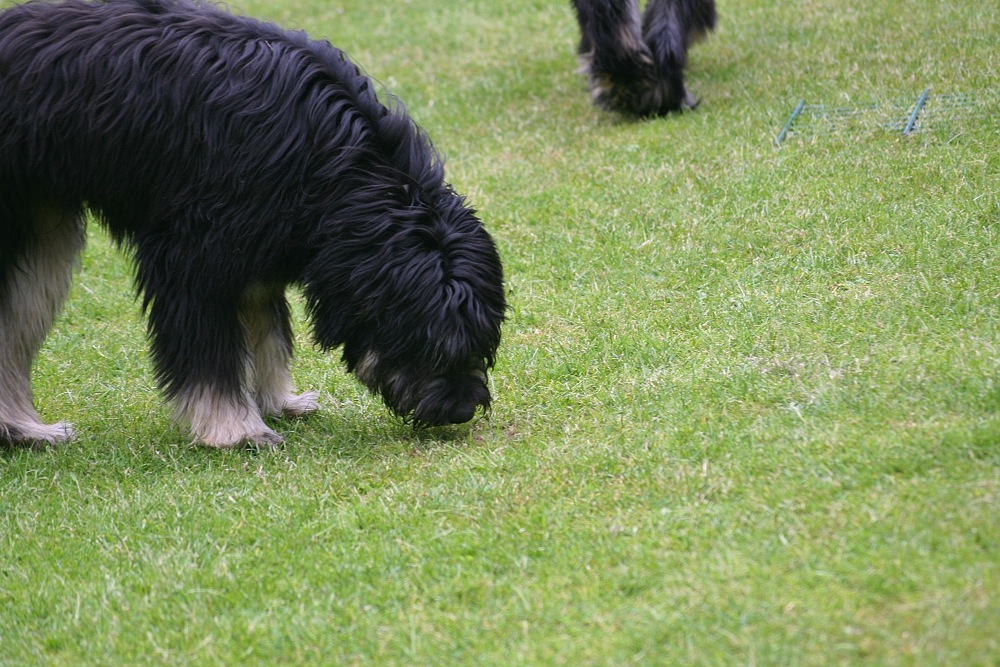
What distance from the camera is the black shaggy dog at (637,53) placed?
25.2ft

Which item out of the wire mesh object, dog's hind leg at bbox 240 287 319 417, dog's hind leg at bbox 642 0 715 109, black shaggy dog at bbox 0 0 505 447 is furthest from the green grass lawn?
dog's hind leg at bbox 642 0 715 109

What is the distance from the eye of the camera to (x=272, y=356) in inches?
202

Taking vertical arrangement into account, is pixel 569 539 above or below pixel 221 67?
below

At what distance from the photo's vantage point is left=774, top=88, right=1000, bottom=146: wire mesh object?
6.81 metres

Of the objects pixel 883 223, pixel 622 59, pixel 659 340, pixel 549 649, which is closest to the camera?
pixel 549 649

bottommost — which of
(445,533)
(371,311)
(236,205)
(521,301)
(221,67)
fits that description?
(521,301)

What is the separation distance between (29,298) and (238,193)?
1166mm

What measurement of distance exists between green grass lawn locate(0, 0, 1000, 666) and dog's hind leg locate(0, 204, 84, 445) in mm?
171

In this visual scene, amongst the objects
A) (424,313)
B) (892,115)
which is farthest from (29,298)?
(892,115)

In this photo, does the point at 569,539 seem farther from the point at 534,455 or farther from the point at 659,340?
the point at 659,340

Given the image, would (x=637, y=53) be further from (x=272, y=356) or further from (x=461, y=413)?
(x=461, y=413)

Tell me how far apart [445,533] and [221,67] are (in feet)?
6.87

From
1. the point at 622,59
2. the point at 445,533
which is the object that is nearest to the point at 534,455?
the point at 445,533

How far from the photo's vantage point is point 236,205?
4.43 metres
